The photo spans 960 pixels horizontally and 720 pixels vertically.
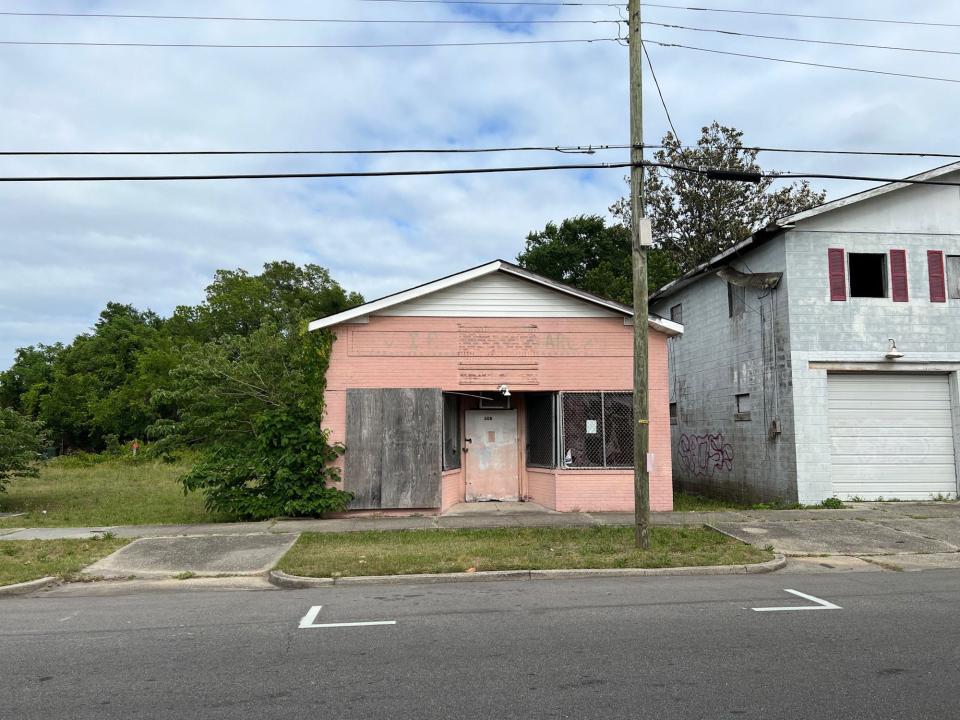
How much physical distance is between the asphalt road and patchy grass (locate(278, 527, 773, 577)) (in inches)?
36.5

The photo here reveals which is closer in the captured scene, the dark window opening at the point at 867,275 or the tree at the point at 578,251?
the dark window opening at the point at 867,275

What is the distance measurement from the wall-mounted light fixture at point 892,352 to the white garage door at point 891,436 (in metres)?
0.49

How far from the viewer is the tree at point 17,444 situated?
1600 cm

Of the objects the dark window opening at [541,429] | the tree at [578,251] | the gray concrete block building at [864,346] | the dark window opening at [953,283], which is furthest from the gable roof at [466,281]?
the tree at [578,251]

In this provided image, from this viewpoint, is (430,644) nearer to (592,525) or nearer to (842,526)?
(592,525)

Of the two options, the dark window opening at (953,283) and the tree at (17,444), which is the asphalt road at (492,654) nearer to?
the tree at (17,444)

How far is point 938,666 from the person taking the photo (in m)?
5.49

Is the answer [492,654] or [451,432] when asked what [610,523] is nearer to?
[451,432]

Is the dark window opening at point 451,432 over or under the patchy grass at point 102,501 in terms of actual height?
over

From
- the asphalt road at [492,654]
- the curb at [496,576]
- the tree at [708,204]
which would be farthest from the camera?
the tree at [708,204]

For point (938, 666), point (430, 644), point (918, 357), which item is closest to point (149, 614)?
point (430, 644)

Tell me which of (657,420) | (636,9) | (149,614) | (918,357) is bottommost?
(149,614)

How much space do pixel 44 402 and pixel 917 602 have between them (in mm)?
65490

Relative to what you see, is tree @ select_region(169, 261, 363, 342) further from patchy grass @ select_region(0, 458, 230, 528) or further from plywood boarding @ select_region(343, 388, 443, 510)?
plywood boarding @ select_region(343, 388, 443, 510)
